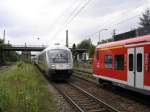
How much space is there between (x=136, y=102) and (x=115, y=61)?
335 cm

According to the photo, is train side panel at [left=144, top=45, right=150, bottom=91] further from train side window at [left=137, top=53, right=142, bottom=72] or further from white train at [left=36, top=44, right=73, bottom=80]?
white train at [left=36, top=44, right=73, bottom=80]

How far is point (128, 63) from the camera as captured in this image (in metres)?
16.9

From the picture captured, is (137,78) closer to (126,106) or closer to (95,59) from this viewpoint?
(126,106)

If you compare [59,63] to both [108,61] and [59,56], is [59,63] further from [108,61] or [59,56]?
[108,61]

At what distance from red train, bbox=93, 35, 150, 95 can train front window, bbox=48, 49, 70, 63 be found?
7687mm

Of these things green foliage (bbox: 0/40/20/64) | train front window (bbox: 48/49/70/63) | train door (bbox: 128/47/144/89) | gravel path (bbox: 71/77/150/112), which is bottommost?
gravel path (bbox: 71/77/150/112)

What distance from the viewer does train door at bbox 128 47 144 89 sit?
15.4 meters

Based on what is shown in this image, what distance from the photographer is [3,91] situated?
13.0m

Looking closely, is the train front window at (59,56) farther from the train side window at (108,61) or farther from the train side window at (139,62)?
the train side window at (139,62)

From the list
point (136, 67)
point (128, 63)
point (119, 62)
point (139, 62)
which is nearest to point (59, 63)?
point (119, 62)

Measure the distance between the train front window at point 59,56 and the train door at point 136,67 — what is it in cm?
1309

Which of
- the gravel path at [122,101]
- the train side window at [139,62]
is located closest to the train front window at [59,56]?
the gravel path at [122,101]

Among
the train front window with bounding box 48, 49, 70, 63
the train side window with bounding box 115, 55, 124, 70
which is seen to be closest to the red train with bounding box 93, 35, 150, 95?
the train side window with bounding box 115, 55, 124, 70

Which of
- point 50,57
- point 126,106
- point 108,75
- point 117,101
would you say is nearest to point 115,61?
point 108,75
